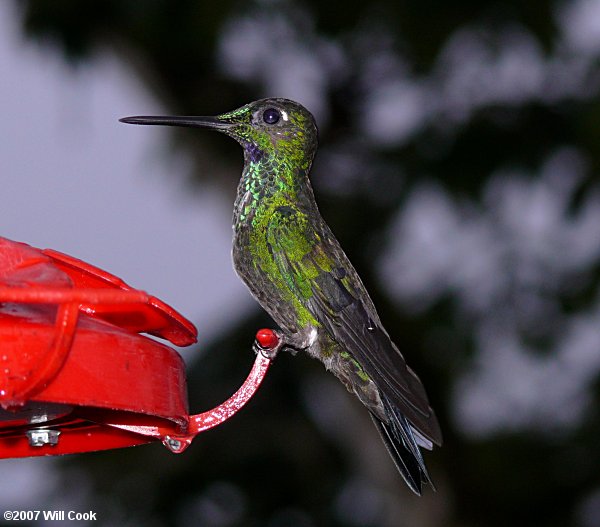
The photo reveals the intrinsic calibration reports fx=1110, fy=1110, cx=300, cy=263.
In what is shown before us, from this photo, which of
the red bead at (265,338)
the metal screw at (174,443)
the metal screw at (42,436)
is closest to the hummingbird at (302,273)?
the red bead at (265,338)

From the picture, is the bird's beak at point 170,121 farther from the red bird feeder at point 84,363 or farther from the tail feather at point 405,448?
the tail feather at point 405,448

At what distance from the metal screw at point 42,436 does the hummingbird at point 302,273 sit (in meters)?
0.66

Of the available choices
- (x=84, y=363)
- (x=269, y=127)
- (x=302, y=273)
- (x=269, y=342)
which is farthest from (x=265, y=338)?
(x=269, y=127)

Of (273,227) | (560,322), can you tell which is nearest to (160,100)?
(560,322)

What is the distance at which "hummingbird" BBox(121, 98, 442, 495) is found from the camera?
3145 millimetres

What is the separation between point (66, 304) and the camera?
2174 millimetres

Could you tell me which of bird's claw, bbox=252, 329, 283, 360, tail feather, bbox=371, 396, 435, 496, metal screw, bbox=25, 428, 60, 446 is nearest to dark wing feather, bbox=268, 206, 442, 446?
tail feather, bbox=371, 396, 435, 496

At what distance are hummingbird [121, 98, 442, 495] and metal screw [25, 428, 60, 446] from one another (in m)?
0.66

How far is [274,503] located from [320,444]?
1.93 ft

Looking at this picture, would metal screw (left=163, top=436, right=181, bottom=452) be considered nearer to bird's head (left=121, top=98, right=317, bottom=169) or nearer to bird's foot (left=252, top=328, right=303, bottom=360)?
bird's foot (left=252, top=328, right=303, bottom=360)

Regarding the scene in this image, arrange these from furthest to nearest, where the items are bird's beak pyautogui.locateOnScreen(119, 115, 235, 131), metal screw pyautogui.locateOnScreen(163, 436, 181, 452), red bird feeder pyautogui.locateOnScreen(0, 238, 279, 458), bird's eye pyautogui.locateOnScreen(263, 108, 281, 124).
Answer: bird's eye pyautogui.locateOnScreen(263, 108, 281, 124)
bird's beak pyautogui.locateOnScreen(119, 115, 235, 131)
metal screw pyautogui.locateOnScreen(163, 436, 181, 452)
red bird feeder pyautogui.locateOnScreen(0, 238, 279, 458)

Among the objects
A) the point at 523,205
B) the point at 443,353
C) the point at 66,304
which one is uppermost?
the point at 66,304

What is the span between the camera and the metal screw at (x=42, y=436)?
2.75m

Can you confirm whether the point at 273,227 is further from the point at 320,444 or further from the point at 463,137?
the point at 320,444
